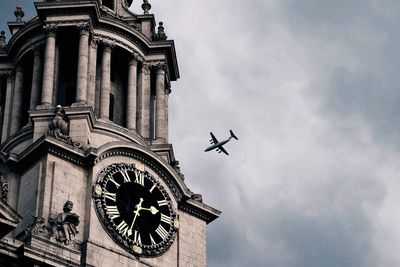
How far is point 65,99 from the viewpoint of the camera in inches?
2413

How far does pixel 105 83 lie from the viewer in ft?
198

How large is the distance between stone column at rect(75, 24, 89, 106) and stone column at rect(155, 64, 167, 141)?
447cm

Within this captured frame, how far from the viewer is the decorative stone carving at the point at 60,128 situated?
55094 millimetres

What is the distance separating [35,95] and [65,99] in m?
1.92

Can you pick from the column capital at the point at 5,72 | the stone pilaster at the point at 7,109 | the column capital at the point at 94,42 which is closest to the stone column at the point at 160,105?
the column capital at the point at 94,42

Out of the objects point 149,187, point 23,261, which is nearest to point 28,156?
point 149,187

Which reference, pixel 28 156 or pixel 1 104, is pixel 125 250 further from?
pixel 1 104

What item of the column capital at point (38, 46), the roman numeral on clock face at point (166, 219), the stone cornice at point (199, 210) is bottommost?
the roman numeral on clock face at point (166, 219)

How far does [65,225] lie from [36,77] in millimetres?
10831

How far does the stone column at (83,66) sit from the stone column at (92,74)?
1.74ft

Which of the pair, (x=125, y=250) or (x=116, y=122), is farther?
(x=116, y=122)

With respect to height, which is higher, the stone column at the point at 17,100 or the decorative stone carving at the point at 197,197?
the stone column at the point at 17,100

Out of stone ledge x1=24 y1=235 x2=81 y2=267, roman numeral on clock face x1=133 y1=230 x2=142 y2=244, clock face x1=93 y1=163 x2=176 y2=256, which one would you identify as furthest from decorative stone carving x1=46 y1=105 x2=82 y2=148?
stone ledge x1=24 y1=235 x2=81 y2=267

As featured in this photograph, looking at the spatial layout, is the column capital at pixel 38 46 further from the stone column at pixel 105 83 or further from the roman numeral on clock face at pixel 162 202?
the roman numeral on clock face at pixel 162 202
